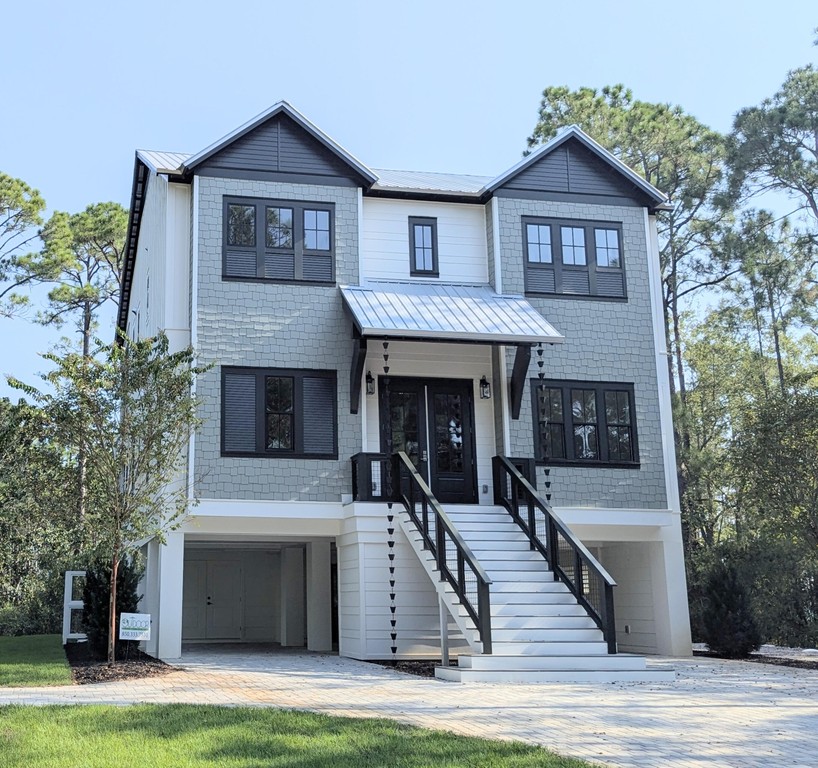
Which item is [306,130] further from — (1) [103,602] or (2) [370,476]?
(1) [103,602]

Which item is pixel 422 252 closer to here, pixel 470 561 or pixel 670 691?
pixel 470 561

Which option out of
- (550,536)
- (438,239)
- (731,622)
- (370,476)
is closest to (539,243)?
→ (438,239)

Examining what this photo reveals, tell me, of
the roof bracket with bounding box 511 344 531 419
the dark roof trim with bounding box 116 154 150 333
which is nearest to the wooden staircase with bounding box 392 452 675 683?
the roof bracket with bounding box 511 344 531 419

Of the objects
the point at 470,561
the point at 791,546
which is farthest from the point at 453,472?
the point at 791,546

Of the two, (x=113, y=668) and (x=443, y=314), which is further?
(x=443, y=314)

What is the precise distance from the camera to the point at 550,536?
1634 centimetres

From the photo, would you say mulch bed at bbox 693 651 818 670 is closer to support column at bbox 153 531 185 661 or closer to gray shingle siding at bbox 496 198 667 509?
gray shingle siding at bbox 496 198 667 509

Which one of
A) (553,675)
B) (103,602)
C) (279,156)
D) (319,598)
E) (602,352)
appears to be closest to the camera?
(553,675)

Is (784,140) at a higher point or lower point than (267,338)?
higher

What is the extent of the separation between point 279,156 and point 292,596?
9.85 meters

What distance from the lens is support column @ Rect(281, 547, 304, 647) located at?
2289 centimetres

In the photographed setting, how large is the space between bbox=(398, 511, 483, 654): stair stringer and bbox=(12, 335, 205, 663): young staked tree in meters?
4.06

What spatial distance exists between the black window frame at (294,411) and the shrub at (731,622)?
7.21m

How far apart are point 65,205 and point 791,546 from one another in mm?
28995
